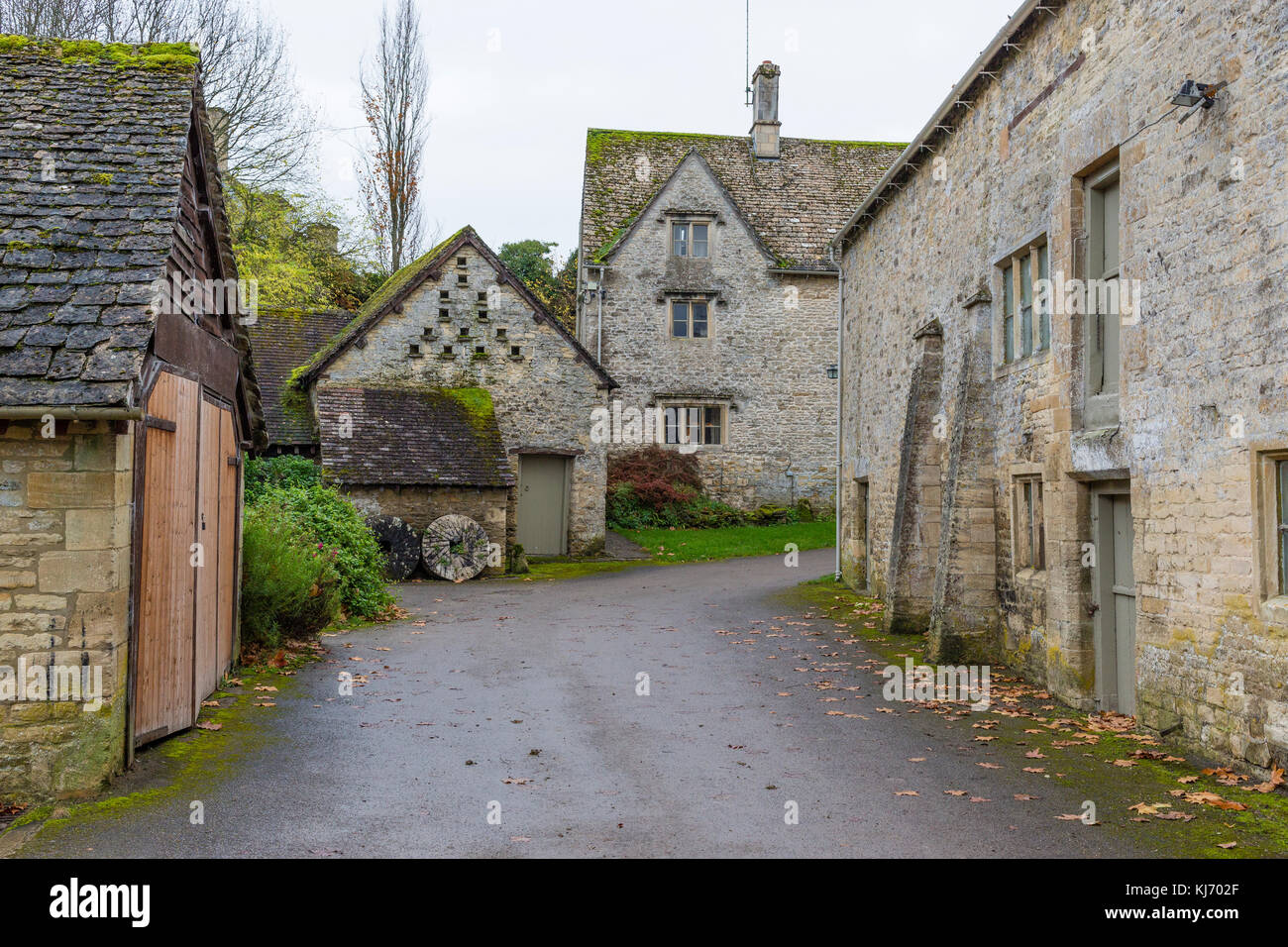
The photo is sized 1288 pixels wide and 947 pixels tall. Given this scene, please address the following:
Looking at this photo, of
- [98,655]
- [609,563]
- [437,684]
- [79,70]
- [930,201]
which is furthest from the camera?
[609,563]

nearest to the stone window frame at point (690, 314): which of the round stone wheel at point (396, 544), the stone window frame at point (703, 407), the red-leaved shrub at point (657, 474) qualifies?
the stone window frame at point (703, 407)

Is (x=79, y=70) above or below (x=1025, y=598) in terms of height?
above

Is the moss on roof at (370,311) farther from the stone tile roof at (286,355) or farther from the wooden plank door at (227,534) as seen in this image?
the wooden plank door at (227,534)

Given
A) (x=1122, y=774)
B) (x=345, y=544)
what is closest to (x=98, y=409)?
(x=1122, y=774)

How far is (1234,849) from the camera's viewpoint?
5.80 m

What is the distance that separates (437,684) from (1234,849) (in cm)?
743

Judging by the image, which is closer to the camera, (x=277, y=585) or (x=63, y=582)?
(x=63, y=582)

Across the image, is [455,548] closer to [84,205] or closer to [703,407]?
[703,407]

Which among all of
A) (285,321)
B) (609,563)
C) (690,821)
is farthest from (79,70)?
(285,321)

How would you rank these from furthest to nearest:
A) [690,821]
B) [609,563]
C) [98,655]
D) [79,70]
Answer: [609,563]
[79,70]
[98,655]
[690,821]

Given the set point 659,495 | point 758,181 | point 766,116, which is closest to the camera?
point 659,495

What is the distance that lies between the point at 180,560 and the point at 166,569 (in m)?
0.42

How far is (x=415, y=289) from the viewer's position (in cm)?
2422

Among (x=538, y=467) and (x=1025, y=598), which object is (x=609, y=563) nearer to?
(x=538, y=467)
